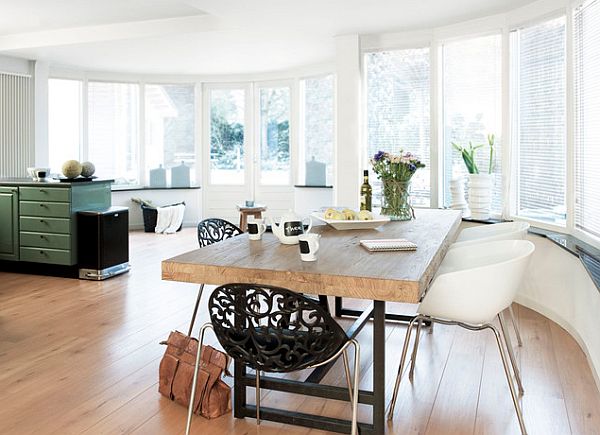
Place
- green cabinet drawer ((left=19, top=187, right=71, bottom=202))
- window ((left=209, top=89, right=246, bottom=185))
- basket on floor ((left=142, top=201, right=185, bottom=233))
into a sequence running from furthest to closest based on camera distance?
1. window ((left=209, top=89, right=246, bottom=185))
2. basket on floor ((left=142, top=201, right=185, bottom=233))
3. green cabinet drawer ((left=19, top=187, right=71, bottom=202))

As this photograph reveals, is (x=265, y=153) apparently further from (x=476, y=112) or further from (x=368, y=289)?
(x=368, y=289)

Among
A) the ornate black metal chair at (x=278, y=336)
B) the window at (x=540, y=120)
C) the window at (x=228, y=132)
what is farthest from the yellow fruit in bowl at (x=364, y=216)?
the window at (x=228, y=132)

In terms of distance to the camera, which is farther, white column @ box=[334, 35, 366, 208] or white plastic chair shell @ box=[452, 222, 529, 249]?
Answer: white column @ box=[334, 35, 366, 208]

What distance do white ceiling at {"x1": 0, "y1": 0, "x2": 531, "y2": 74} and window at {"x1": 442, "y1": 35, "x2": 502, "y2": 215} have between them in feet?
1.03

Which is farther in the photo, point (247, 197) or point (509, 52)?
point (247, 197)

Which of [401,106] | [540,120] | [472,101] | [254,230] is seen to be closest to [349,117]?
[401,106]

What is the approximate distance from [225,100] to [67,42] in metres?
3.20

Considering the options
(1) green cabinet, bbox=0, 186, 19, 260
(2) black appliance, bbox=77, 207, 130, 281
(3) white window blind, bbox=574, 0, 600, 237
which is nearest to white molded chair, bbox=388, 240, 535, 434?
(3) white window blind, bbox=574, 0, 600, 237

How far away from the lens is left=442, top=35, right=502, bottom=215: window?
5098 mm

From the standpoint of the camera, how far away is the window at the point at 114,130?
29.4 feet

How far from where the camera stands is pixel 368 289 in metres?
1.96

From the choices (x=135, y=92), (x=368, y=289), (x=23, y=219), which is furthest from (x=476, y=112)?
(x=135, y=92)

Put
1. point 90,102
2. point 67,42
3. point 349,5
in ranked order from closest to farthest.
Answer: point 349,5 < point 67,42 < point 90,102

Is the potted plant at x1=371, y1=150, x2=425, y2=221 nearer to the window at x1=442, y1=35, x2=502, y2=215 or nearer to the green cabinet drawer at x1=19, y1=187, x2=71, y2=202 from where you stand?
the window at x1=442, y1=35, x2=502, y2=215
